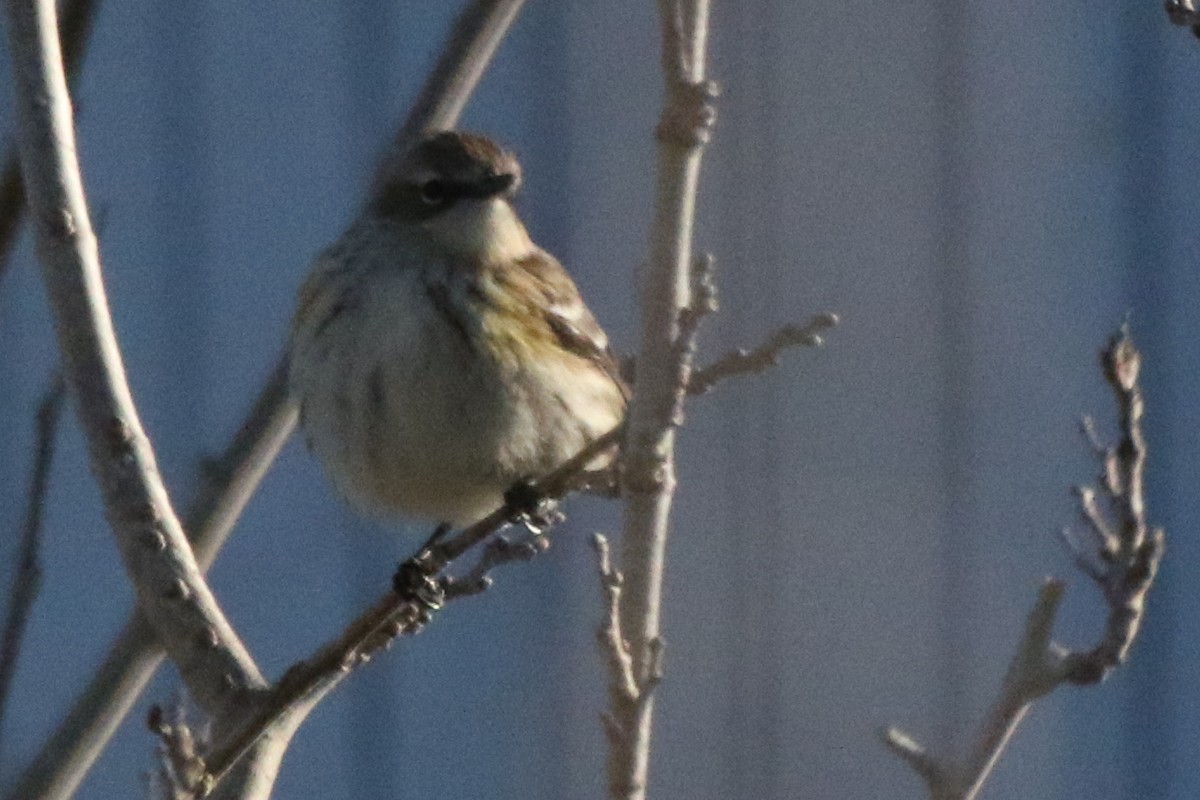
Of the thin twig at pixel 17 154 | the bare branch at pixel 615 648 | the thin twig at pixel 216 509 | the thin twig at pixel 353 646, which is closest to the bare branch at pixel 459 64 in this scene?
the thin twig at pixel 216 509

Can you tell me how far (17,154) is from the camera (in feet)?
7.98

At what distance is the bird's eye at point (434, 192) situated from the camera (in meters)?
3.27

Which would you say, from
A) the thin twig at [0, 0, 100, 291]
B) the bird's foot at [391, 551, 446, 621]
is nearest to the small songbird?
the bird's foot at [391, 551, 446, 621]

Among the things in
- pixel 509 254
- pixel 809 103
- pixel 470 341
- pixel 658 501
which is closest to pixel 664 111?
pixel 658 501

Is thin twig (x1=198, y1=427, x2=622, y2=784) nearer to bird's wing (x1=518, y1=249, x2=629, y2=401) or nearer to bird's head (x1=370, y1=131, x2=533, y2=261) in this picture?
bird's wing (x1=518, y1=249, x2=629, y2=401)

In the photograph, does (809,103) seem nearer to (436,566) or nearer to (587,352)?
(587,352)

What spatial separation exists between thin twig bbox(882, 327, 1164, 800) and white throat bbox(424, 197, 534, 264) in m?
1.42

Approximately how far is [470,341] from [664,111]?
4.23ft

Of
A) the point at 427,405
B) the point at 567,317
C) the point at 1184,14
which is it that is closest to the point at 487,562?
the point at 1184,14

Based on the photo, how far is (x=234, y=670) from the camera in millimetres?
2139

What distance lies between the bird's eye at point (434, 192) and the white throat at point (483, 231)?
3 centimetres

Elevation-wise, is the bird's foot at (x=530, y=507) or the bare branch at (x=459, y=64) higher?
the bare branch at (x=459, y=64)

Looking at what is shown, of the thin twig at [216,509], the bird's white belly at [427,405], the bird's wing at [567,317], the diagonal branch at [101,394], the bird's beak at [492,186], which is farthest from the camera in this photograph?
the bird's beak at [492,186]

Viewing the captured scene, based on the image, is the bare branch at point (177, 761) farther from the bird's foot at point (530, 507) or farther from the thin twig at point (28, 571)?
the bird's foot at point (530, 507)
